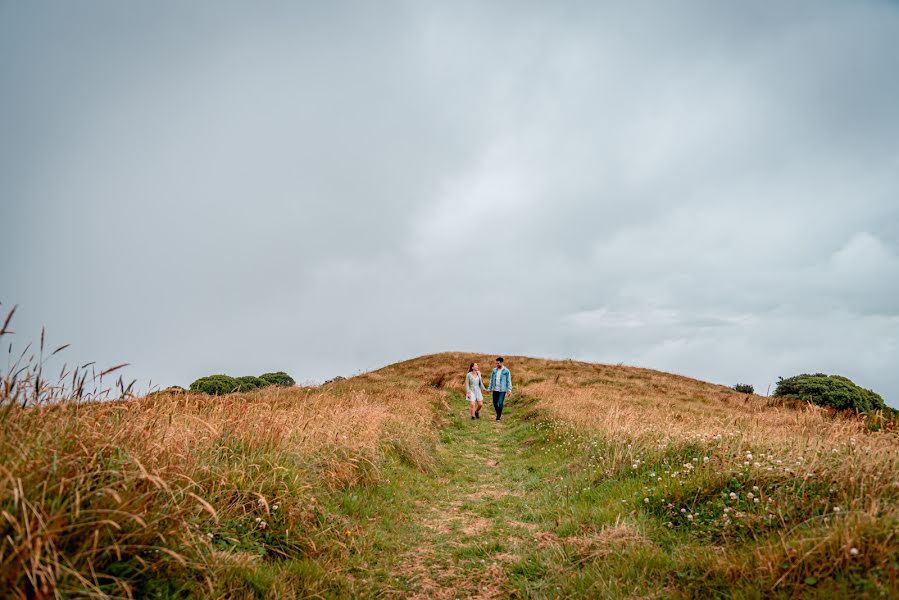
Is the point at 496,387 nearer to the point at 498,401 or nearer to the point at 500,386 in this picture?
the point at 500,386

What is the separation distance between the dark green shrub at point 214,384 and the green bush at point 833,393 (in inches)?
1447

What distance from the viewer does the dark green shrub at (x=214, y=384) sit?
30.9 metres

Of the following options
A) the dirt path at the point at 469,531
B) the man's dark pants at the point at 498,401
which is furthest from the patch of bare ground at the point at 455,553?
the man's dark pants at the point at 498,401

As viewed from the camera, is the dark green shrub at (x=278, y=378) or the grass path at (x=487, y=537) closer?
the grass path at (x=487, y=537)

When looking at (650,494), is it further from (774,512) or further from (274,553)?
(274,553)

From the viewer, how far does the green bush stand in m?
25.1

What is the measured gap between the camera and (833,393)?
82.5 feet

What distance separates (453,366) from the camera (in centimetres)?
3881

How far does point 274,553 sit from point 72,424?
2.50m

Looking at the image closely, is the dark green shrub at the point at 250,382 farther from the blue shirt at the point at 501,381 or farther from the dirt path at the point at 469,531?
the dirt path at the point at 469,531

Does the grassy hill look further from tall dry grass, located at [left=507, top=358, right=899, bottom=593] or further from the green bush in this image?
Result: the green bush

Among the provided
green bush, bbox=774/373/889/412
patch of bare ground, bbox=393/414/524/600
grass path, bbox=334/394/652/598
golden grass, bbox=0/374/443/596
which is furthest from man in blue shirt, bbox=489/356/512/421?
green bush, bbox=774/373/889/412

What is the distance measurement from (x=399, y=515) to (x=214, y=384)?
29791 mm

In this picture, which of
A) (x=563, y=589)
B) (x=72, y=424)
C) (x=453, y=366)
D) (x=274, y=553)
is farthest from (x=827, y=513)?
(x=453, y=366)
